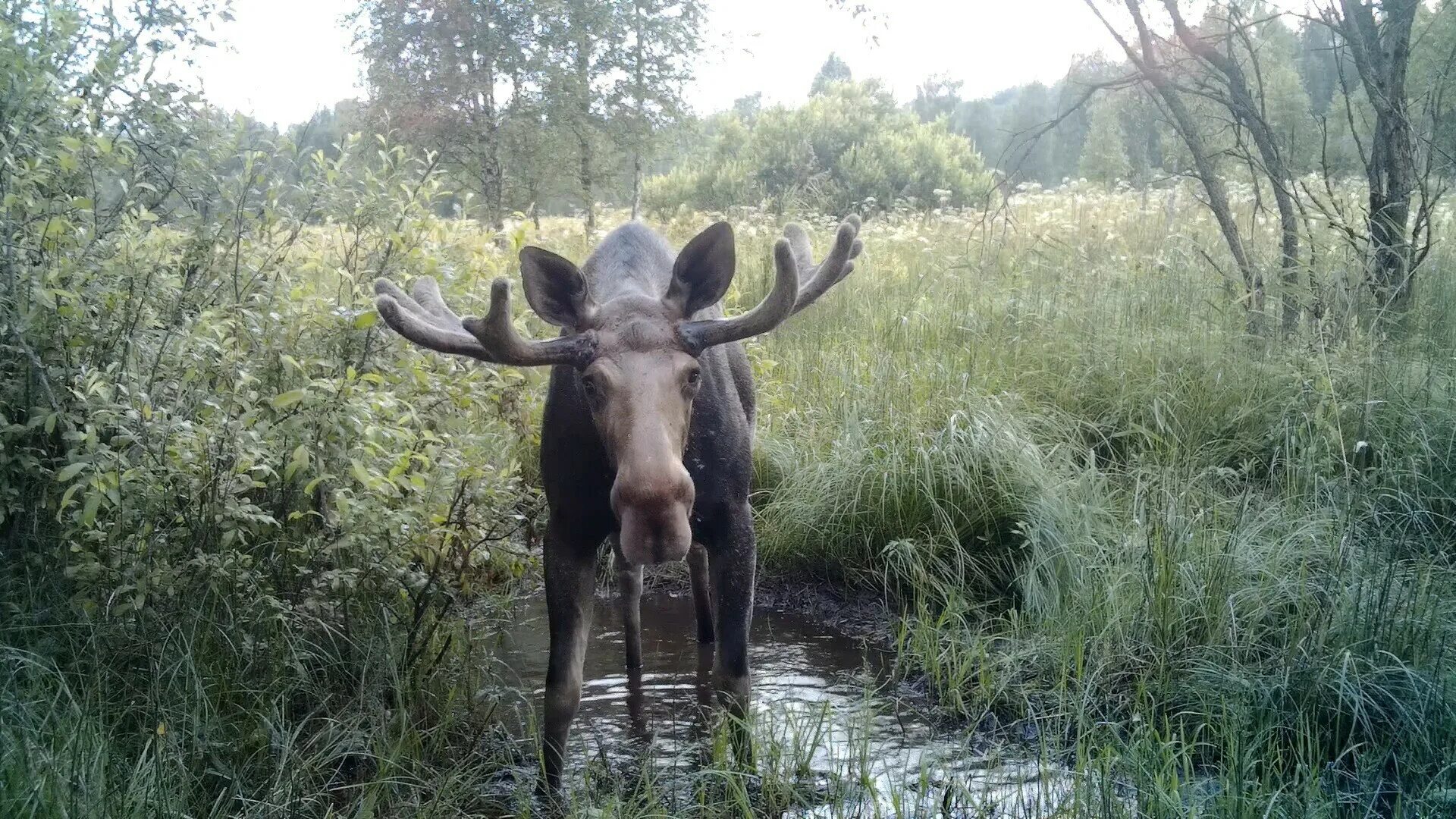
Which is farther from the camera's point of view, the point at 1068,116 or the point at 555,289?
the point at 1068,116

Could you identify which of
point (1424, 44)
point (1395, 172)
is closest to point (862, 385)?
point (1395, 172)

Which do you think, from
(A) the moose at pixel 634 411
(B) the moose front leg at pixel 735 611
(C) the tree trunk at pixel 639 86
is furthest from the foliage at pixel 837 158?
(B) the moose front leg at pixel 735 611

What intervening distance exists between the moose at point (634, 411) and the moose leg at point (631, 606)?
705mm

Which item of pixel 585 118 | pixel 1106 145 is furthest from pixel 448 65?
pixel 1106 145

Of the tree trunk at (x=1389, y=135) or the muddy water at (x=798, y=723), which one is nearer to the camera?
the muddy water at (x=798, y=723)

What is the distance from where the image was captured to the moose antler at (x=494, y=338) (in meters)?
3.46

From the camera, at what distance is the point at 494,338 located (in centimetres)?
353

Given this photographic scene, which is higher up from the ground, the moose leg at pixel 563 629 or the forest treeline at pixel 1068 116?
the forest treeline at pixel 1068 116

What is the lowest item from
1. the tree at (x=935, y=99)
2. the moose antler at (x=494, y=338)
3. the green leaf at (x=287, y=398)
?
the green leaf at (x=287, y=398)

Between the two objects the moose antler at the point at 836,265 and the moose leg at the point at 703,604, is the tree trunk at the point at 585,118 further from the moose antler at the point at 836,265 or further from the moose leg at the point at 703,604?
the moose antler at the point at 836,265

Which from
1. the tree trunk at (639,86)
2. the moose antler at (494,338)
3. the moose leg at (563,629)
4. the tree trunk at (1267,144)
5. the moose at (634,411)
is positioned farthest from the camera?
the tree trunk at (639,86)

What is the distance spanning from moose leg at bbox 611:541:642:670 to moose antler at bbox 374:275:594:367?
147 centimetres

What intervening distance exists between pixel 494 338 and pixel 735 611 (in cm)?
128

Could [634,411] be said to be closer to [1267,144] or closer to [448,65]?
[1267,144]
